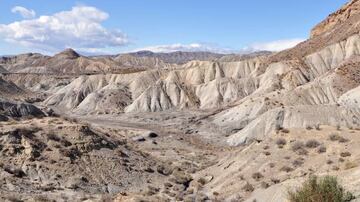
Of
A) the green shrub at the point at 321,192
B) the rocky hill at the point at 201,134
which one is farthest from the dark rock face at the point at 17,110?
the green shrub at the point at 321,192

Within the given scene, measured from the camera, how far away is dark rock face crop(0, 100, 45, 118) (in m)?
48.7

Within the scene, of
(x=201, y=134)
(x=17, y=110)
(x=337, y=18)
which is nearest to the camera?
(x=17, y=110)

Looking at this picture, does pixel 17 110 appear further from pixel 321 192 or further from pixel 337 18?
pixel 337 18

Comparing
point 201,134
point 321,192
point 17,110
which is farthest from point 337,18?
point 321,192

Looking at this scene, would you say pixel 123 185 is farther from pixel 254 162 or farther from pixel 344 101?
pixel 344 101

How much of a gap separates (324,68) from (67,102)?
47.9 metres

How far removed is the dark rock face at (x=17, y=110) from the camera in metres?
48.7

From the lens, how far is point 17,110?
50.3 meters

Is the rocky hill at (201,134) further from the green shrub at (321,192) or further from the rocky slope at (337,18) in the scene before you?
the green shrub at (321,192)

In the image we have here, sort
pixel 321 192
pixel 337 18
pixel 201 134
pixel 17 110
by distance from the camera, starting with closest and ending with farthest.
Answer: pixel 321 192 → pixel 17 110 → pixel 201 134 → pixel 337 18

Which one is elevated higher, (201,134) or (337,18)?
(337,18)

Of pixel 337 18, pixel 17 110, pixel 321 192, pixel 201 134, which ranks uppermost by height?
pixel 337 18

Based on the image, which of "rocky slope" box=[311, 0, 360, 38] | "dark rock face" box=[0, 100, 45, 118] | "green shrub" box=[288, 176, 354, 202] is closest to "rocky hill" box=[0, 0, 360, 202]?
"dark rock face" box=[0, 100, 45, 118]

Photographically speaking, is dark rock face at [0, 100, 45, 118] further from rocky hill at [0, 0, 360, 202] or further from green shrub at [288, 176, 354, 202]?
green shrub at [288, 176, 354, 202]
